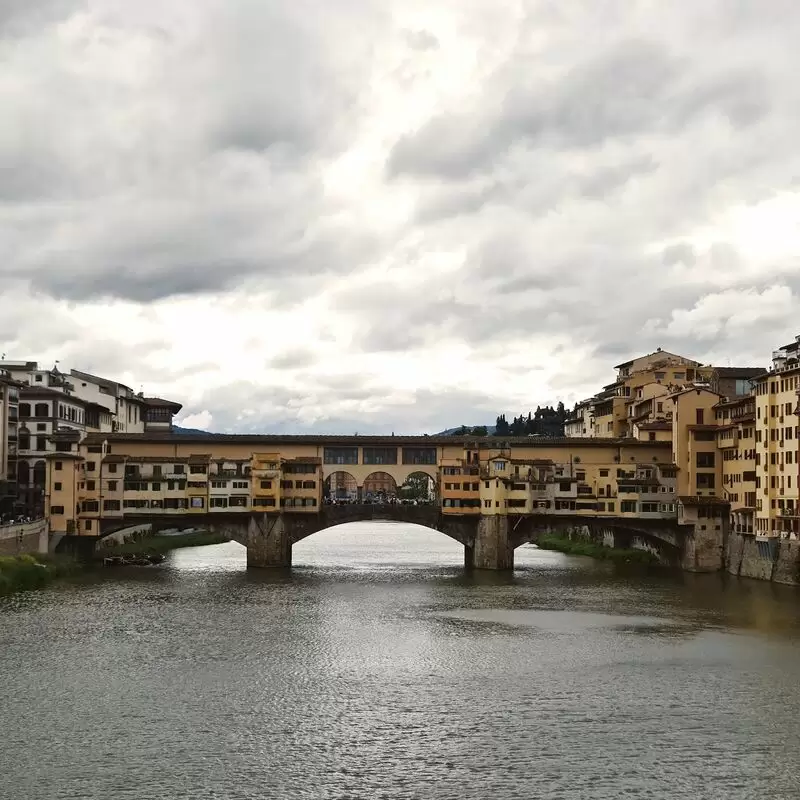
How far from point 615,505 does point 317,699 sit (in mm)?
46274

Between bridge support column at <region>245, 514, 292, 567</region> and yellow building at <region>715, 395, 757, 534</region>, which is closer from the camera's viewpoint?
yellow building at <region>715, 395, 757, 534</region>

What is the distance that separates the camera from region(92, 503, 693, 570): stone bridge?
77125 millimetres

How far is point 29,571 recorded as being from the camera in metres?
62.9

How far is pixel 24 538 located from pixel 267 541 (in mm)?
17757

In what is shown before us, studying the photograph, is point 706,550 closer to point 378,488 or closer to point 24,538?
point 24,538

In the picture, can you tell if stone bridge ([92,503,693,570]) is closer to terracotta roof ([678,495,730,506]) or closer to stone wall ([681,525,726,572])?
stone wall ([681,525,726,572])

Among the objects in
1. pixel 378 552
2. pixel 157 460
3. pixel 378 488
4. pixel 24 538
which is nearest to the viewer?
pixel 24 538

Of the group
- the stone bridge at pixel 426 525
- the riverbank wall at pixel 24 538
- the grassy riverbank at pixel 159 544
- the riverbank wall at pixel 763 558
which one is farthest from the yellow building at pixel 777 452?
the grassy riverbank at pixel 159 544

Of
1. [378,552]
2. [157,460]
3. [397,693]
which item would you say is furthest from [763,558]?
[157,460]

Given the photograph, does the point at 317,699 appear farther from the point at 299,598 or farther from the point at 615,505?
the point at 615,505

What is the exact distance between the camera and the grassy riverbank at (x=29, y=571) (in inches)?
2352

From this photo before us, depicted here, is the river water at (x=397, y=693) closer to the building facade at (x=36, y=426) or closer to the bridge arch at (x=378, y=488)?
the building facade at (x=36, y=426)

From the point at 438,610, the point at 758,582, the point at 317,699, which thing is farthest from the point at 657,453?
the point at 317,699

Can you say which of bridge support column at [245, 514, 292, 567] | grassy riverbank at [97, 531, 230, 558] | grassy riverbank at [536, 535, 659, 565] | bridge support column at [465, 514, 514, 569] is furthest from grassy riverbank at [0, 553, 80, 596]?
grassy riverbank at [536, 535, 659, 565]
